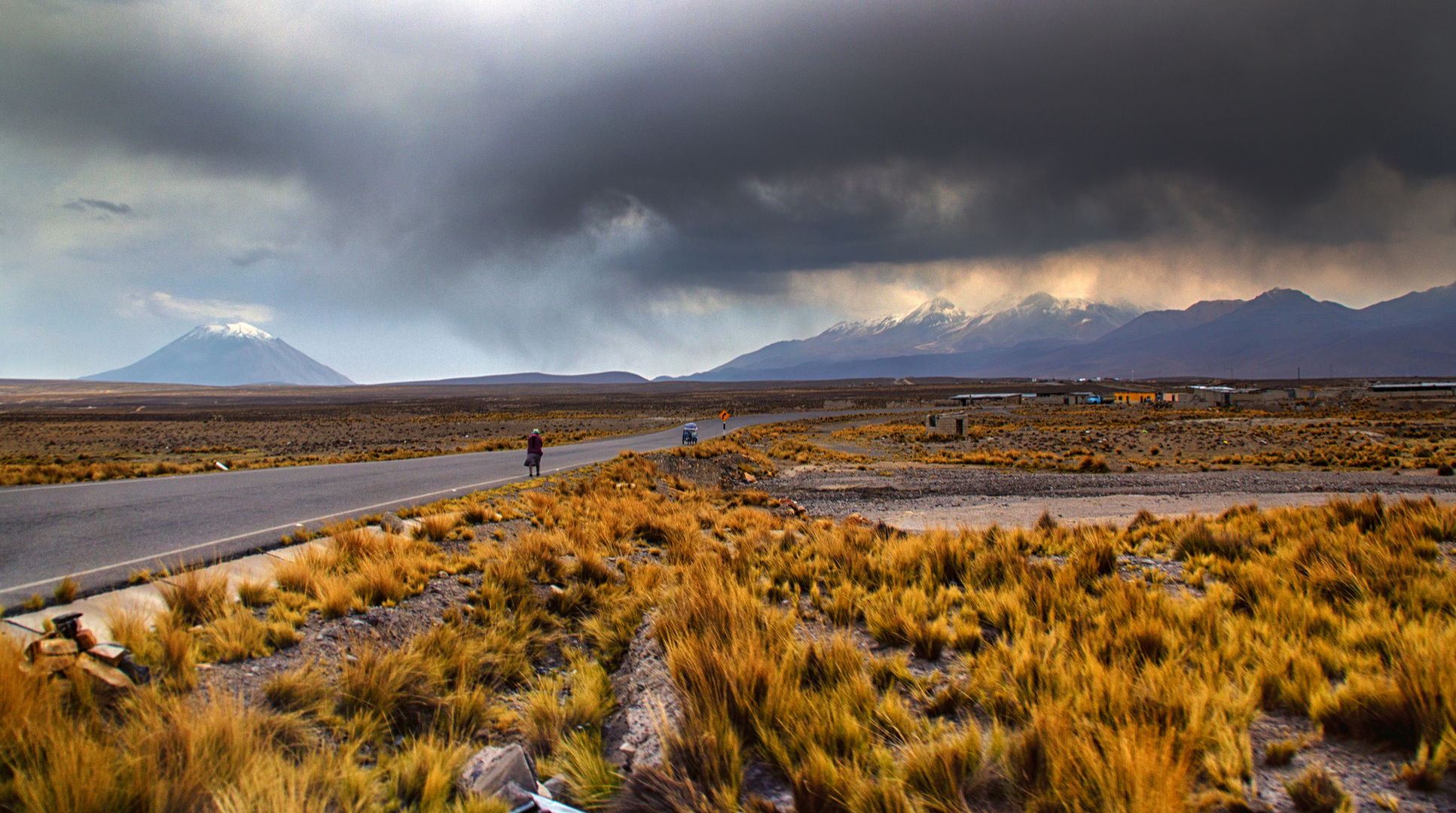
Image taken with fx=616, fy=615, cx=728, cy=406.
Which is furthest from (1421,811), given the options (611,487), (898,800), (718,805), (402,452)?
(402,452)

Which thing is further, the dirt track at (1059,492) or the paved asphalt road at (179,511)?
the dirt track at (1059,492)

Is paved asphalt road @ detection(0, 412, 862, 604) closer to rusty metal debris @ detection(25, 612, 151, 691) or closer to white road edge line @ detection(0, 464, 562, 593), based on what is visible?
white road edge line @ detection(0, 464, 562, 593)

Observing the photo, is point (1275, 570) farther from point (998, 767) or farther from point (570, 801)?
point (570, 801)

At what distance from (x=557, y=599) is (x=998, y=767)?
461 cm

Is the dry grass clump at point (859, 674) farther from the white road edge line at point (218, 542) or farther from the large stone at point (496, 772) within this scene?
the white road edge line at point (218, 542)

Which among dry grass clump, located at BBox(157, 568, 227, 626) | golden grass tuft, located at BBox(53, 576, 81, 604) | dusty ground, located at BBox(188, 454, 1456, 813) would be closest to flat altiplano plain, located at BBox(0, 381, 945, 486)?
golden grass tuft, located at BBox(53, 576, 81, 604)

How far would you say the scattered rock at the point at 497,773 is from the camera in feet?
11.0

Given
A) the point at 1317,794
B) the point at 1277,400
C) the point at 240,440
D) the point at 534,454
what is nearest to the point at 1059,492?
the point at 534,454

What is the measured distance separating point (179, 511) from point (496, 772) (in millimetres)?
10189

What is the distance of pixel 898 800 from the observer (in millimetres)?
3002

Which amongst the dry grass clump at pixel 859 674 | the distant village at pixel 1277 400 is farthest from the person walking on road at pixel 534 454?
the distant village at pixel 1277 400

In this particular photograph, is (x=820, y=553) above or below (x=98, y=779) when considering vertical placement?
below

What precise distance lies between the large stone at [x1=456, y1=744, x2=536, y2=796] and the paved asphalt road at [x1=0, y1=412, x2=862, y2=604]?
5.08 meters

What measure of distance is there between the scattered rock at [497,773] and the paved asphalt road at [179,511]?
5084 mm
